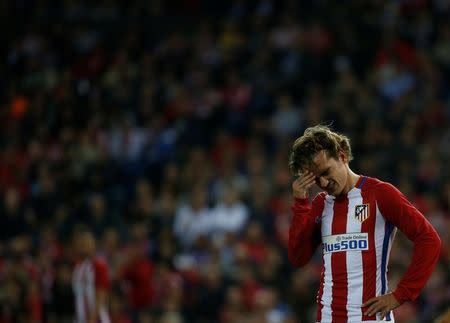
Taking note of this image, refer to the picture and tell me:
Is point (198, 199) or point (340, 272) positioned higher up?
point (198, 199)

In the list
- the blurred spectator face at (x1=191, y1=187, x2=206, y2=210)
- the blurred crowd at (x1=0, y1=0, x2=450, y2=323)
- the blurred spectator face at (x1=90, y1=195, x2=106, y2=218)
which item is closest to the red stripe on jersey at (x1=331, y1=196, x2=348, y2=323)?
the blurred crowd at (x1=0, y1=0, x2=450, y2=323)

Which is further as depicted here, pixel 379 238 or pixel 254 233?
pixel 254 233

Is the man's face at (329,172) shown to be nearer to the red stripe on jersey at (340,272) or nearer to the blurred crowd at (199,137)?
the red stripe on jersey at (340,272)

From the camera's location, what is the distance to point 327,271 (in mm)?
5121

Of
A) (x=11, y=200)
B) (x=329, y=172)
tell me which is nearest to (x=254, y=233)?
(x=11, y=200)

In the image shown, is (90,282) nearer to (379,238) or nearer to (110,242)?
(110,242)

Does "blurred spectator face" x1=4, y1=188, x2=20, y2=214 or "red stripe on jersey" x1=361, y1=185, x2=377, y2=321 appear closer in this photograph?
"red stripe on jersey" x1=361, y1=185, x2=377, y2=321

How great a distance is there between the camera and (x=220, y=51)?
15.5 meters

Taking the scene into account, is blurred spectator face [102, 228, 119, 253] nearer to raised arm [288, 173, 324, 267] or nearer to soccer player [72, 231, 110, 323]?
soccer player [72, 231, 110, 323]

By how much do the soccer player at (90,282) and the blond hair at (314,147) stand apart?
500cm

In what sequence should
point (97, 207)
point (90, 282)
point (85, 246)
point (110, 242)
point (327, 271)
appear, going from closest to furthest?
point (327, 271)
point (85, 246)
point (90, 282)
point (110, 242)
point (97, 207)

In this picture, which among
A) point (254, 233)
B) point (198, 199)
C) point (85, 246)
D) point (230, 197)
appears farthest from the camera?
point (198, 199)

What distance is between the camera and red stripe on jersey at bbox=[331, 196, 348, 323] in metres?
5.03

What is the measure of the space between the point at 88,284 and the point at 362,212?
536cm
